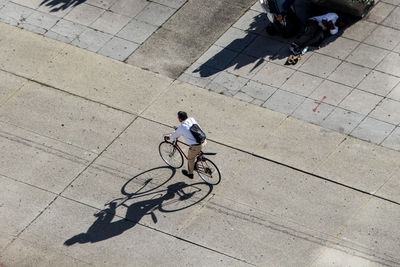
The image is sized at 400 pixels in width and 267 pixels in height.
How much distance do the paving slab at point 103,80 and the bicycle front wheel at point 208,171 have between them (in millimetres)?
2543

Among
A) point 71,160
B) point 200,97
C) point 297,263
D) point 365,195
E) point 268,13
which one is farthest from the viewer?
point 268,13

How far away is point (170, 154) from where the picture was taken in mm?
14328

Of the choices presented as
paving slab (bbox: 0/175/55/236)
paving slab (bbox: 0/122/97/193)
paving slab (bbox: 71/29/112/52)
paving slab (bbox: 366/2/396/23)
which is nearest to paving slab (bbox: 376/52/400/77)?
paving slab (bbox: 366/2/396/23)

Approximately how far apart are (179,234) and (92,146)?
3.04 meters

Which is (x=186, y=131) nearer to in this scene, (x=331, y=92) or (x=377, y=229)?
(x=377, y=229)

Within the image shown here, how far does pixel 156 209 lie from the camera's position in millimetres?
13703

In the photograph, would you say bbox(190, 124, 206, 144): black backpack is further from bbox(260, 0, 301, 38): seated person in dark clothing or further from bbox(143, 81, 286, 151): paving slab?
bbox(260, 0, 301, 38): seated person in dark clothing

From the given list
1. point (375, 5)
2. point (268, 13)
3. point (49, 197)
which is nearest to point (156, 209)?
point (49, 197)

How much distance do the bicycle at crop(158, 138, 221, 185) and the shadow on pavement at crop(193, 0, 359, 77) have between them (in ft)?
9.74

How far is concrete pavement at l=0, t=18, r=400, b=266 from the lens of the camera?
42.3 feet

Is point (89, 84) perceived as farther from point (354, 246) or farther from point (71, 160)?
point (354, 246)

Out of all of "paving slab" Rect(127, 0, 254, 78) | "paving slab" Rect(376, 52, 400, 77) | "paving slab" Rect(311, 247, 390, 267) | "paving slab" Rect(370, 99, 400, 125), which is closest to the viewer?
"paving slab" Rect(311, 247, 390, 267)

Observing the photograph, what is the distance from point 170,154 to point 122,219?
1.68 m

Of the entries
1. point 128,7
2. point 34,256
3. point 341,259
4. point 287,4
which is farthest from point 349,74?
point 34,256
